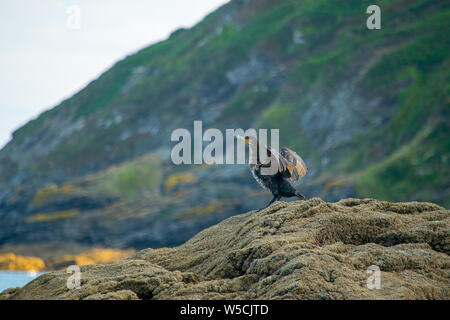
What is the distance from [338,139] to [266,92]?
81.9 ft

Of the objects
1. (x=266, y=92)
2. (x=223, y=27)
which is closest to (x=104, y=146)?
(x=266, y=92)

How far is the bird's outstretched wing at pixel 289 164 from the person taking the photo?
39.0 ft

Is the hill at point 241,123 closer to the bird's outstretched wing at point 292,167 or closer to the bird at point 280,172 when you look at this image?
the bird's outstretched wing at point 292,167

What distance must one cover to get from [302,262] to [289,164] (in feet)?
15.0

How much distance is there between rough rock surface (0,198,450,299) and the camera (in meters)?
7.45

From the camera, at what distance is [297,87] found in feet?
321

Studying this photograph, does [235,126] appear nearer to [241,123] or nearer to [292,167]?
[241,123]

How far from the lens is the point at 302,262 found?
7645 millimetres

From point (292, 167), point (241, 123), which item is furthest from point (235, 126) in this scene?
point (292, 167)

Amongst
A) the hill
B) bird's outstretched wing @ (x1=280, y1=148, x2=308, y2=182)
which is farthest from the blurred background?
bird's outstretched wing @ (x1=280, y1=148, x2=308, y2=182)

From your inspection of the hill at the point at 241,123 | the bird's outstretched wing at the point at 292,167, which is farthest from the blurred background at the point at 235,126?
the bird's outstretched wing at the point at 292,167

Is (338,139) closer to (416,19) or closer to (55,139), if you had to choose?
(416,19)

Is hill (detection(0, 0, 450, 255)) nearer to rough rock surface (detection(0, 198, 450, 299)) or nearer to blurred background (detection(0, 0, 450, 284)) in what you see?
blurred background (detection(0, 0, 450, 284))

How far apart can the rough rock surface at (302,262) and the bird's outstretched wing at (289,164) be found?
1348 mm
